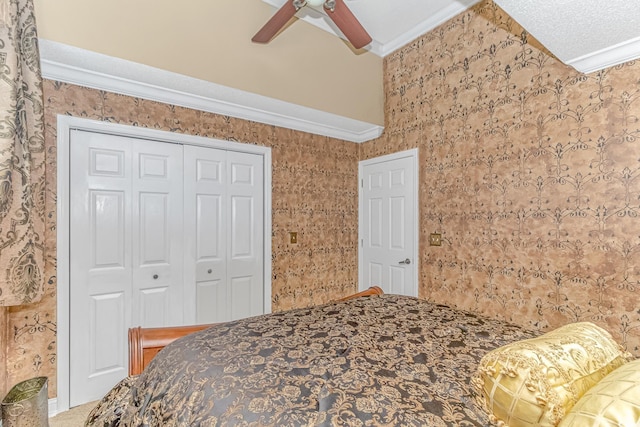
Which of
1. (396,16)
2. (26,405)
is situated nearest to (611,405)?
(26,405)

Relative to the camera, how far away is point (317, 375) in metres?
0.96

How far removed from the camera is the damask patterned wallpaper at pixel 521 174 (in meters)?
1.98

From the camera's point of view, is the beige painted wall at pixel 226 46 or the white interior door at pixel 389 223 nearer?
the beige painted wall at pixel 226 46

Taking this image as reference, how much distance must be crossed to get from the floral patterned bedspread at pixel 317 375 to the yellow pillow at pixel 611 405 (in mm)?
222

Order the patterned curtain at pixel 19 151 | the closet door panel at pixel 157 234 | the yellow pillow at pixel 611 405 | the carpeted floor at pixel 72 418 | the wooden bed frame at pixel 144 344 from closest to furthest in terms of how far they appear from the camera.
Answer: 1. the yellow pillow at pixel 611 405
2. the wooden bed frame at pixel 144 344
3. the patterned curtain at pixel 19 151
4. the carpeted floor at pixel 72 418
5. the closet door panel at pixel 157 234

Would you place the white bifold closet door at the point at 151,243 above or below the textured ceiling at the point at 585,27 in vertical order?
below

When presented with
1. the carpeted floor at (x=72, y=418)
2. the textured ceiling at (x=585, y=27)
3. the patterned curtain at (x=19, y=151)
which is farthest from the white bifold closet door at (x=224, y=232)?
the textured ceiling at (x=585, y=27)

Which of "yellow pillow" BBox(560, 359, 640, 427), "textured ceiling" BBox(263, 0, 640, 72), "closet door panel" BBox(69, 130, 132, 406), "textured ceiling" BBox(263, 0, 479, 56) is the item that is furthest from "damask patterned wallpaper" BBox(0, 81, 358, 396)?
"yellow pillow" BBox(560, 359, 640, 427)

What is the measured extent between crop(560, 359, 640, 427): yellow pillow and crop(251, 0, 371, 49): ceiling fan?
2.28 meters

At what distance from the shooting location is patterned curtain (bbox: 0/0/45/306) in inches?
67.2

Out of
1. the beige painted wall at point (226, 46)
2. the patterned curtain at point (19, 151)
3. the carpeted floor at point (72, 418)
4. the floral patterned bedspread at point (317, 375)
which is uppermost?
the beige painted wall at point (226, 46)

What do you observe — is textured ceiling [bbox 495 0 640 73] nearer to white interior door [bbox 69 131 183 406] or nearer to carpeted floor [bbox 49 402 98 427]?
white interior door [bbox 69 131 183 406]

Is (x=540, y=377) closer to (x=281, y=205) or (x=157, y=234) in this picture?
(x=157, y=234)

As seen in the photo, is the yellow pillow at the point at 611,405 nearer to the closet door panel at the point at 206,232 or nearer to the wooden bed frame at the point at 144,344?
the wooden bed frame at the point at 144,344
